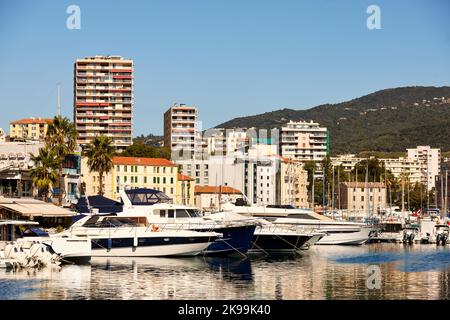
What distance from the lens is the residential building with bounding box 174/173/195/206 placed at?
139375mm

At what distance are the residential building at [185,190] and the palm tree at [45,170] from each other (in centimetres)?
5597

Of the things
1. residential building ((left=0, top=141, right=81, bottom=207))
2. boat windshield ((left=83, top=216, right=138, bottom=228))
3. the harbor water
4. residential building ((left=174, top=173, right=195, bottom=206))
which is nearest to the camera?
the harbor water

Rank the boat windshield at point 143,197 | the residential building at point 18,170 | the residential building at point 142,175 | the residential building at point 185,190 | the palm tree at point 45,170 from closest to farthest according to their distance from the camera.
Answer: the boat windshield at point 143,197 < the palm tree at point 45,170 < the residential building at point 18,170 < the residential building at point 142,175 < the residential building at point 185,190

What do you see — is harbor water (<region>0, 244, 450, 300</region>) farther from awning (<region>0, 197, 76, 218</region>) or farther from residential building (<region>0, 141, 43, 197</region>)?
residential building (<region>0, 141, 43, 197</region>)

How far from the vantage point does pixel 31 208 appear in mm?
63750

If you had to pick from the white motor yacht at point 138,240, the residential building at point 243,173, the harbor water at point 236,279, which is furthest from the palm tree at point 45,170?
the residential building at point 243,173

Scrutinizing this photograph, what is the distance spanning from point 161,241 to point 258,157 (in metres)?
123

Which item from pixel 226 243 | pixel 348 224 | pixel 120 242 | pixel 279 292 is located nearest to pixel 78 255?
pixel 120 242

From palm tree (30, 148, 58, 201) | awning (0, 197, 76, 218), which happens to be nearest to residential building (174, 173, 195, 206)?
palm tree (30, 148, 58, 201)

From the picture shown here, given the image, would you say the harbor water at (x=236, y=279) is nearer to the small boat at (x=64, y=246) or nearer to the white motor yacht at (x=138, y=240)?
the white motor yacht at (x=138, y=240)

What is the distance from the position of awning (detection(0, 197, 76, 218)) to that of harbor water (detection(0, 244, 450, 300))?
8648 millimetres

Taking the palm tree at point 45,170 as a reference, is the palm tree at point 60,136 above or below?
above

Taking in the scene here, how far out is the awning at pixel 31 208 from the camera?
61.6 meters

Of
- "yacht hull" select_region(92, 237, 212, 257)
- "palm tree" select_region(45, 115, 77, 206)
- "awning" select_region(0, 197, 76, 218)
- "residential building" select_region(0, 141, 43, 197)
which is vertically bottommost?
"yacht hull" select_region(92, 237, 212, 257)
